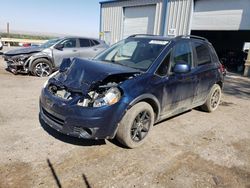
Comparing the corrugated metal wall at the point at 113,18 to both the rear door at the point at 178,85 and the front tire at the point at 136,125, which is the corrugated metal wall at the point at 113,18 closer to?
the rear door at the point at 178,85

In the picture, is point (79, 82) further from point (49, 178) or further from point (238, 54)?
point (238, 54)

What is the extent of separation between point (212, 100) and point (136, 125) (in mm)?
2993

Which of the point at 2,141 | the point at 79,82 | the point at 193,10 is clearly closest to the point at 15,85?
the point at 2,141

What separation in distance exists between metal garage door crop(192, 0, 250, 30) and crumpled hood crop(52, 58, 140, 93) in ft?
37.1

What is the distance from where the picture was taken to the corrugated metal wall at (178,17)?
14789 mm

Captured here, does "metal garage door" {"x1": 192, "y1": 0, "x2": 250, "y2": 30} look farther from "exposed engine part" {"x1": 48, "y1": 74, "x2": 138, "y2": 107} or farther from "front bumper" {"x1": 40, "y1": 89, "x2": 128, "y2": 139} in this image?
"front bumper" {"x1": 40, "y1": 89, "x2": 128, "y2": 139}

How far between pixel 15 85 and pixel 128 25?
1204 centimetres

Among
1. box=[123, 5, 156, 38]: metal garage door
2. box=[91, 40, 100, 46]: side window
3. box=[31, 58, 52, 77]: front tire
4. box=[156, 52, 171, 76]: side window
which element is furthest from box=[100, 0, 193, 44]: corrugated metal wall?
box=[156, 52, 171, 76]: side window

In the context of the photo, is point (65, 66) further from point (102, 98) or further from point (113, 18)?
point (113, 18)

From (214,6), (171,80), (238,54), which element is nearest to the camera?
(171,80)

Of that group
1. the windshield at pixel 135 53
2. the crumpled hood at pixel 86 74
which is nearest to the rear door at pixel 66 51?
the windshield at pixel 135 53

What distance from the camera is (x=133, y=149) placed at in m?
3.90

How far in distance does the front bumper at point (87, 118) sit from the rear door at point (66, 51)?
6268 millimetres

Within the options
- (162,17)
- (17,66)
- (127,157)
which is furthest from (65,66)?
(162,17)
